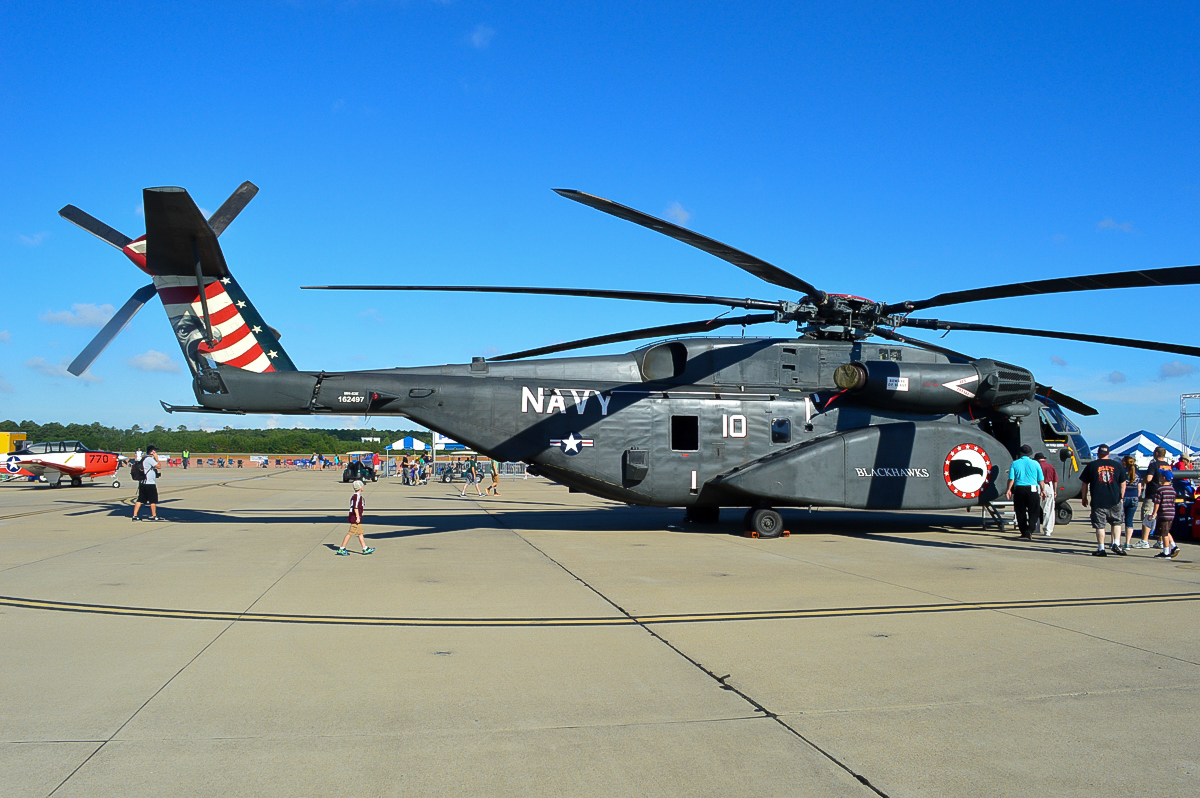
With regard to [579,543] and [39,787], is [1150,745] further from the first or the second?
[579,543]

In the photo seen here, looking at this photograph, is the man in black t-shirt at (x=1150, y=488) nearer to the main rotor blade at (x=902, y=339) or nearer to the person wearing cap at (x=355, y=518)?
the main rotor blade at (x=902, y=339)

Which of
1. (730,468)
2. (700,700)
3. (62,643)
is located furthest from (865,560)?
(62,643)

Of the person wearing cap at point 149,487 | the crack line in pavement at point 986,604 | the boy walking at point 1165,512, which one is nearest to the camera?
the crack line in pavement at point 986,604

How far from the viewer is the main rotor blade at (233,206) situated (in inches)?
548

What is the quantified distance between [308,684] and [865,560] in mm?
9036

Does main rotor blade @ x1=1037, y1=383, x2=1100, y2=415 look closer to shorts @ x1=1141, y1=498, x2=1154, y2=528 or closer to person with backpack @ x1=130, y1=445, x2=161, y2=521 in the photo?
shorts @ x1=1141, y1=498, x2=1154, y2=528

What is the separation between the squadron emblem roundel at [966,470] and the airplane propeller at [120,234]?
15063 mm

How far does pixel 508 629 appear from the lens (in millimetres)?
6941

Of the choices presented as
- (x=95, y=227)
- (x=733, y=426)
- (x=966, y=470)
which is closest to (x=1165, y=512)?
(x=966, y=470)

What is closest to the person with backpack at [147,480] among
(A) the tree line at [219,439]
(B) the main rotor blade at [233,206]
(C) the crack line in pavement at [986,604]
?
(B) the main rotor blade at [233,206]

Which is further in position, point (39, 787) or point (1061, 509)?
point (1061, 509)

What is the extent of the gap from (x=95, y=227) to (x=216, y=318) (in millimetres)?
2713

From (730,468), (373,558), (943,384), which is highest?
(943,384)

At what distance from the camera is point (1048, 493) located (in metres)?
15.8
